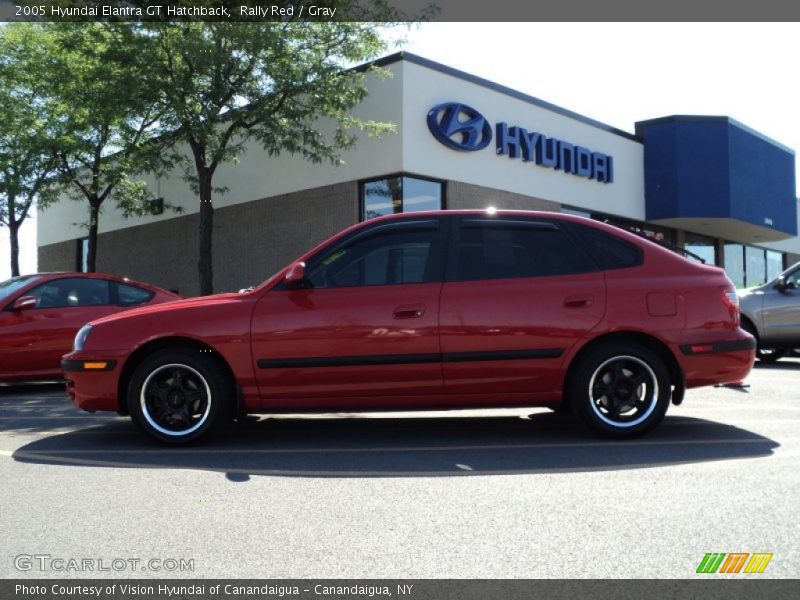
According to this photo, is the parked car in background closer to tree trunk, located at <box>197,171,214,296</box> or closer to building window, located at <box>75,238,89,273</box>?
tree trunk, located at <box>197,171,214,296</box>

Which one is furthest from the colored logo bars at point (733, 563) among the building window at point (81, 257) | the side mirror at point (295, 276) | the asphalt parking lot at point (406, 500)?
the building window at point (81, 257)

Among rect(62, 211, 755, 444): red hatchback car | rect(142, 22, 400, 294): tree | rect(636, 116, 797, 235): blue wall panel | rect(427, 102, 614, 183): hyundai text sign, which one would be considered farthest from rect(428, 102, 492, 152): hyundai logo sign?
rect(62, 211, 755, 444): red hatchback car

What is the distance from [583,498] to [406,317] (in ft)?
6.48

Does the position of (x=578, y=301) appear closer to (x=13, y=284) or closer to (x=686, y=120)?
(x=13, y=284)

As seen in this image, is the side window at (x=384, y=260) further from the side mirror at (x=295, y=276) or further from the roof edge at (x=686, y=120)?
the roof edge at (x=686, y=120)

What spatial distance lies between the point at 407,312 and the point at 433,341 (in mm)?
273

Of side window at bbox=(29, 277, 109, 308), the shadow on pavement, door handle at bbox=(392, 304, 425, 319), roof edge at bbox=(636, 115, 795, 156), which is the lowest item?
the shadow on pavement

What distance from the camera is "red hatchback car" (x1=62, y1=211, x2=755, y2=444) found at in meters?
5.63

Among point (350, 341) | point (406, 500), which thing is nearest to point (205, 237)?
point (350, 341)

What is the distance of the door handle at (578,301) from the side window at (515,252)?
0.23m

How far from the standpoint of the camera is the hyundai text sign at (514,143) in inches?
677

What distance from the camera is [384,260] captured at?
5.87 metres

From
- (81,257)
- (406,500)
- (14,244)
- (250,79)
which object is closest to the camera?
(406,500)

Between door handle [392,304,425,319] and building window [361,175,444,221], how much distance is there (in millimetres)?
11152
